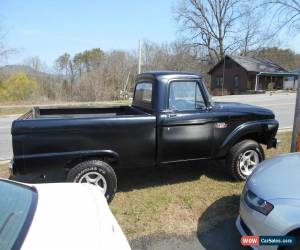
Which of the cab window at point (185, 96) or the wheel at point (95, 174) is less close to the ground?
the cab window at point (185, 96)

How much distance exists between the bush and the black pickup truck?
2550cm

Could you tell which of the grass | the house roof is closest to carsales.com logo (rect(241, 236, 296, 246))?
the grass

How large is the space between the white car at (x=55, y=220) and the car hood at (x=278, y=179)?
1.69 meters

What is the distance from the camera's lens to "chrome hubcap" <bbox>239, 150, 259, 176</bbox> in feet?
19.8

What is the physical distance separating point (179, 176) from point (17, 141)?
2873 millimetres

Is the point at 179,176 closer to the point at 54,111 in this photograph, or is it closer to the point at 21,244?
the point at 54,111

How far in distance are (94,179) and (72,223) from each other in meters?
2.87

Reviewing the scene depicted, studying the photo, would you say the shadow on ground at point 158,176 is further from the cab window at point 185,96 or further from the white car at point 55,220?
the white car at point 55,220

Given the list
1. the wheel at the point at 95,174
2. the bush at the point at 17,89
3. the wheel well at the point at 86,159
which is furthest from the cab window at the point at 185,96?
the bush at the point at 17,89

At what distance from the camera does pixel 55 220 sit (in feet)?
7.36

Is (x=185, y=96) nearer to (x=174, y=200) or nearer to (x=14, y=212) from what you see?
(x=174, y=200)

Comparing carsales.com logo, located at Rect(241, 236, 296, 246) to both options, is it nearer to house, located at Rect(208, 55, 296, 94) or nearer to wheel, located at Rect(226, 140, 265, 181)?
wheel, located at Rect(226, 140, 265, 181)

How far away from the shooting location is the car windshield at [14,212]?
6.36 ft

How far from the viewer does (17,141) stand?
15.4 feet
